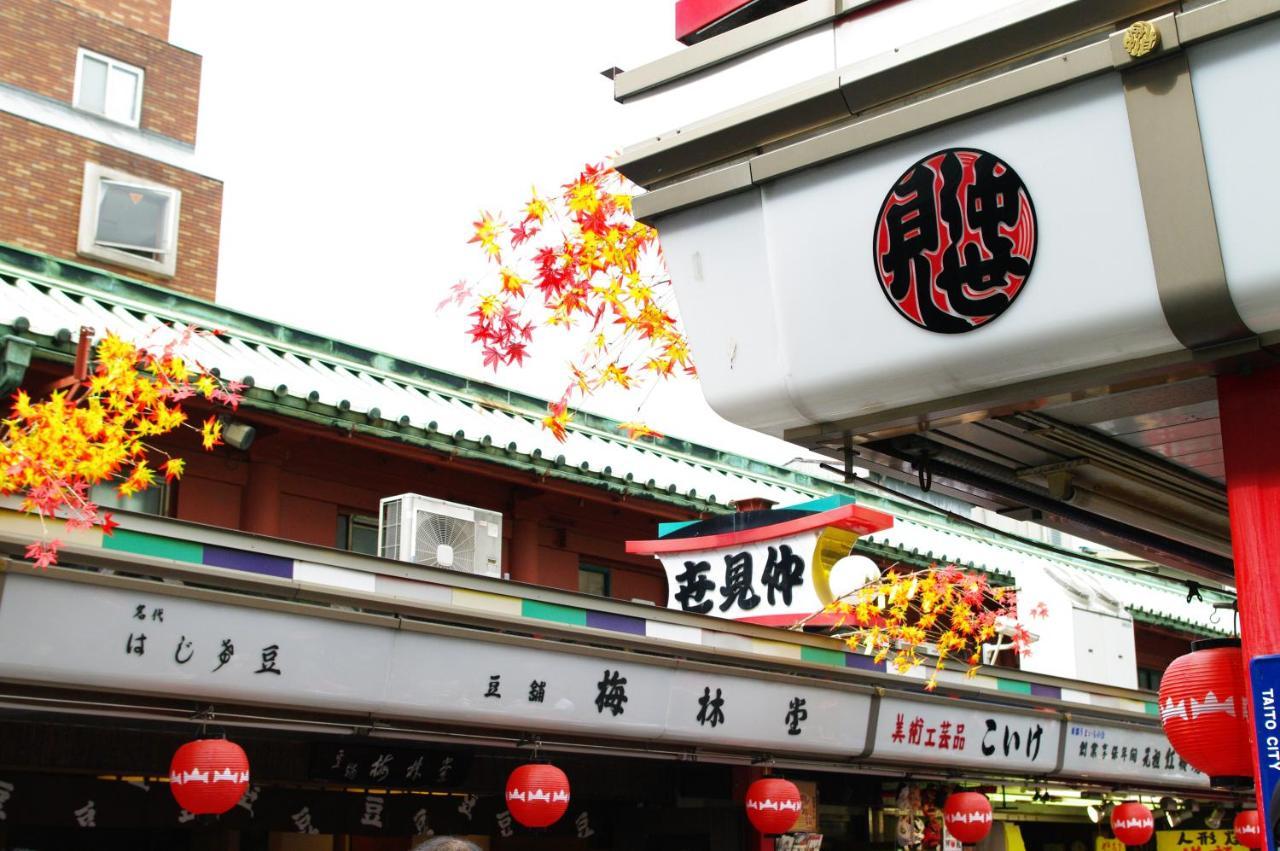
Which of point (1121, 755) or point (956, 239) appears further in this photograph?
point (1121, 755)

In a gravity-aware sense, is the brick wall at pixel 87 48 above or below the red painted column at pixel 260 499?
above

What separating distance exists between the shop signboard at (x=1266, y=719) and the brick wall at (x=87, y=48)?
24.7 m

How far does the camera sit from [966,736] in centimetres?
1703

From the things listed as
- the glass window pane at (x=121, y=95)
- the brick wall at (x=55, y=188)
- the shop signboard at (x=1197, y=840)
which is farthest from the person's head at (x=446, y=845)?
the glass window pane at (x=121, y=95)

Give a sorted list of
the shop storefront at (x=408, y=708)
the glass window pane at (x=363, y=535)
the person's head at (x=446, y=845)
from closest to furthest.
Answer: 1. the person's head at (x=446, y=845)
2. the shop storefront at (x=408, y=708)
3. the glass window pane at (x=363, y=535)

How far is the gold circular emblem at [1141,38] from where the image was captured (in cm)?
472

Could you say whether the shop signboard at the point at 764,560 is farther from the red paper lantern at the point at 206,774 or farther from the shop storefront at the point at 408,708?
the red paper lantern at the point at 206,774

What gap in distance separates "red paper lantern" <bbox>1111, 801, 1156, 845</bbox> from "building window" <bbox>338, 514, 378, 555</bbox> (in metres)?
11.3

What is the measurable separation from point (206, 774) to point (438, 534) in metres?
4.33

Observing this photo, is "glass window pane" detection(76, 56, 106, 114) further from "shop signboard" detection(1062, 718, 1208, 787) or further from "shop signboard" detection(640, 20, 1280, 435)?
"shop signboard" detection(640, 20, 1280, 435)

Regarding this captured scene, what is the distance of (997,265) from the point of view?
5.15m

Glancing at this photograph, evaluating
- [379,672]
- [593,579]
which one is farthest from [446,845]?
[593,579]

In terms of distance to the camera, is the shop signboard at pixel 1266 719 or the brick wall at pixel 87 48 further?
the brick wall at pixel 87 48

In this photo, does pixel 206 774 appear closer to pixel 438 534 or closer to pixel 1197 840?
pixel 438 534
